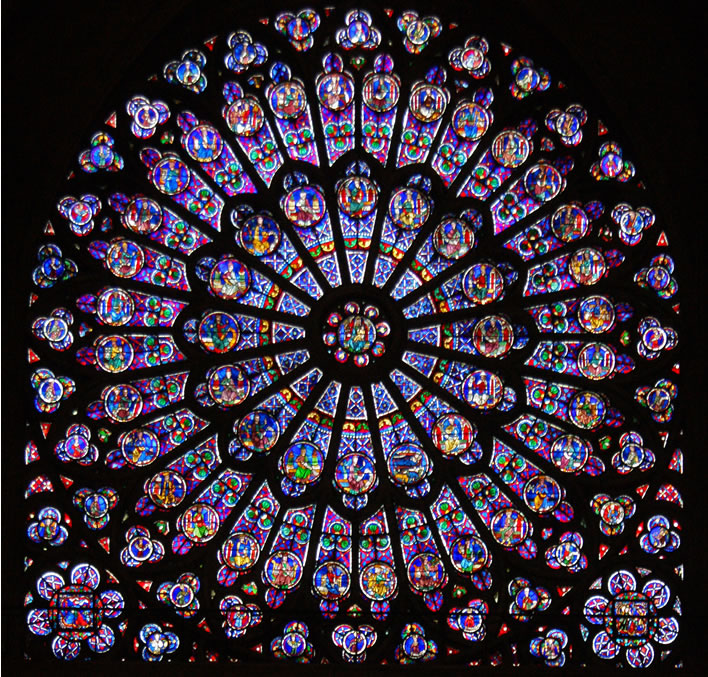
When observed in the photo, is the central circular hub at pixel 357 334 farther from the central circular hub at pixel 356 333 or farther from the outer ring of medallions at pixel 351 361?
the outer ring of medallions at pixel 351 361

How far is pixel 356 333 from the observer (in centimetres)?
1288

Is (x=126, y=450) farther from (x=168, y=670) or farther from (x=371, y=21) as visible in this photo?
(x=371, y=21)

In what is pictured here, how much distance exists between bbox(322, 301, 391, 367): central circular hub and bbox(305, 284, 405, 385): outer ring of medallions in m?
0.03

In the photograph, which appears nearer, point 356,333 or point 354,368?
point 354,368

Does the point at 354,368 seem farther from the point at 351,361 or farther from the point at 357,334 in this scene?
the point at 357,334

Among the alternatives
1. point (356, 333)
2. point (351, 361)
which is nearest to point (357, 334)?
point (356, 333)

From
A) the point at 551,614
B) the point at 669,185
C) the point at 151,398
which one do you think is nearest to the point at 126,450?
the point at 151,398

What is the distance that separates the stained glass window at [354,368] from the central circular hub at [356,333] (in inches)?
0.9

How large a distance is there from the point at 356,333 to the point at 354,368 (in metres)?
0.28

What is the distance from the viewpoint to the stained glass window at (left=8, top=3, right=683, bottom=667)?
40.2 feet

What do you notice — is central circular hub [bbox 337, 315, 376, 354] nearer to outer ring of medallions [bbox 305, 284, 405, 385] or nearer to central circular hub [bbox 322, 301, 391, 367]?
central circular hub [bbox 322, 301, 391, 367]

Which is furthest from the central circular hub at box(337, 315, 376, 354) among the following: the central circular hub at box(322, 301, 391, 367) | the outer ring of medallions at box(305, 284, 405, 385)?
the outer ring of medallions at box(305, 284, 405, 385)

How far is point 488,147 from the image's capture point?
43.4 feet

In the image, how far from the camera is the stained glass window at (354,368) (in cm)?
1224
